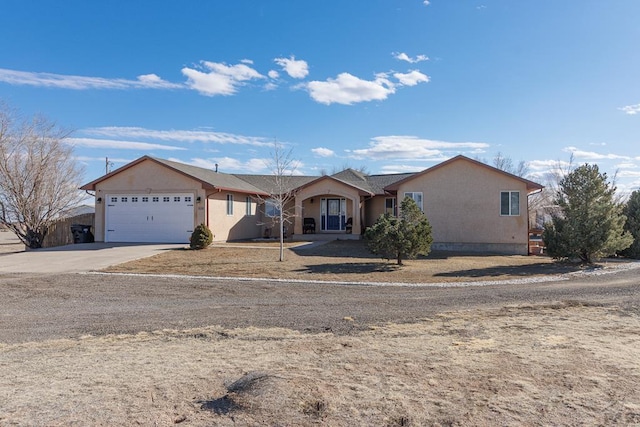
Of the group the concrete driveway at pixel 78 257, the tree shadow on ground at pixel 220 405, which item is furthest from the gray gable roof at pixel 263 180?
the tree shadow on ground at pixel 220 405

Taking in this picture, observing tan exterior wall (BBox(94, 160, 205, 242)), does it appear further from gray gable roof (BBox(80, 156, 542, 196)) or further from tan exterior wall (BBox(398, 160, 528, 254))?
tan exterior wall (BBox(398, 160, 528, 254))

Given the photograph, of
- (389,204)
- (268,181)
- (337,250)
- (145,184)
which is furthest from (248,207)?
(337,250)

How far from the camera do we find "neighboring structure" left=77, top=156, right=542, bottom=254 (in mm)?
20703

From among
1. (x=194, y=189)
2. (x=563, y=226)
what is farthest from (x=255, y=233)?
(x=563, y=226)

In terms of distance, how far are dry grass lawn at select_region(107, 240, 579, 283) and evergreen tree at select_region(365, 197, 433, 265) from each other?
571 mm

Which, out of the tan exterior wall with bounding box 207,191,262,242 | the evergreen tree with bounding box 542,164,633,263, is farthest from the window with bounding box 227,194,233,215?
the evergreen tree with bounding box 542,164,633,263

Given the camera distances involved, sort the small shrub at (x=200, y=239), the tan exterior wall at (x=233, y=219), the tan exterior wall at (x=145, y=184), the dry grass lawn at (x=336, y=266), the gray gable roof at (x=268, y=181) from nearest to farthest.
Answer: the dry grass lawn at (x=336, y=266), the small shrub at (x=200, y=239), the tan exterior wall at (x=145, y=184), the tan exterior wall at (x=233, y=219), the gray gable roof at (x=268, y=181)

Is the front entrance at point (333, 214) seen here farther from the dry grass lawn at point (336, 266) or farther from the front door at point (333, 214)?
the dry grass lawn at point (336, 266)

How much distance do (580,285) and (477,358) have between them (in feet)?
25.6

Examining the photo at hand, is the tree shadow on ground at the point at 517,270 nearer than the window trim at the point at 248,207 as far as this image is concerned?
Yes

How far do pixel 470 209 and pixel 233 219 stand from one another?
496 inches

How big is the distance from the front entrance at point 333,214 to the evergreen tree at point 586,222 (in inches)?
486

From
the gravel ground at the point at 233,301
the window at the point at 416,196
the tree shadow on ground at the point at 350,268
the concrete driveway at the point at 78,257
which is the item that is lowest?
the gravel ground at the point at 233,301

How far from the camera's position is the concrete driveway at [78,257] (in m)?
14.8
